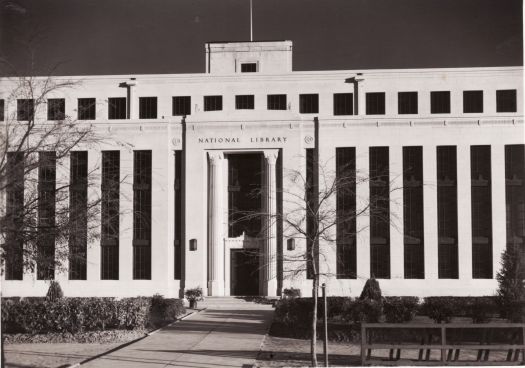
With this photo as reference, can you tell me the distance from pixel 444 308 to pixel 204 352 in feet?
34.6

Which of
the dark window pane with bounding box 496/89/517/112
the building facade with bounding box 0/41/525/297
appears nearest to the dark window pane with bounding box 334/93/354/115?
the building facade with bounding box 0/41/525/297

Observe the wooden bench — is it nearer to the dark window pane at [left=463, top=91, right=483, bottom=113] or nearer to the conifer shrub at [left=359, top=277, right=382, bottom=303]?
the conifer shrub at [left=359, top=277, right=382, bottom=303]

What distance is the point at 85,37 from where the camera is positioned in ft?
59.7

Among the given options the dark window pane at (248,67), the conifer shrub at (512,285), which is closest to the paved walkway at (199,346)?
the conifer shrub at (512,285)

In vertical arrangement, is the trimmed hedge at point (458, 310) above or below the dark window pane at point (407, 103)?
below

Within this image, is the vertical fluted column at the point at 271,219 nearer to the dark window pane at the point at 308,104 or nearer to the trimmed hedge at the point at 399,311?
the dark window pane at the point at 308,104

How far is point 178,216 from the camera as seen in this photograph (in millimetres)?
41156

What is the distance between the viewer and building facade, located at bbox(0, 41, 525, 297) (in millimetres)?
38688

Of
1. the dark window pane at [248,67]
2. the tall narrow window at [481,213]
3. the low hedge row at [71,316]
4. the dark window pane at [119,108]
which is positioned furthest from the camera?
the dark window pane at [248,67]

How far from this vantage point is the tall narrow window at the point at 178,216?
134 feet

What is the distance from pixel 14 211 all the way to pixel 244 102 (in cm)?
2952

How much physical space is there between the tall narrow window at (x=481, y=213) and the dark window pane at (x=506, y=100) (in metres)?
5.34

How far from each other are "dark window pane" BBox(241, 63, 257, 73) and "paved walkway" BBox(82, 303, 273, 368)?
22.3 metres

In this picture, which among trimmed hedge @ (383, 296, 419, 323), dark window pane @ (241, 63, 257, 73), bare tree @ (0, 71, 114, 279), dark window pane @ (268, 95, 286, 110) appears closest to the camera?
bare tree @ (0, 71, 114, 279)
